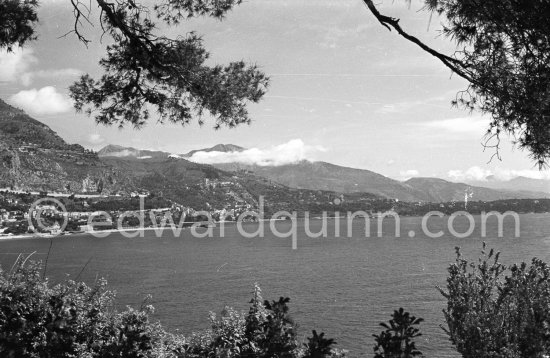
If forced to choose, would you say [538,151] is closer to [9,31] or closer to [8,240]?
[9,31]

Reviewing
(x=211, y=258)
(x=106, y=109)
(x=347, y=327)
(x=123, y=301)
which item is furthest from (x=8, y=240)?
(x=106, y=109)

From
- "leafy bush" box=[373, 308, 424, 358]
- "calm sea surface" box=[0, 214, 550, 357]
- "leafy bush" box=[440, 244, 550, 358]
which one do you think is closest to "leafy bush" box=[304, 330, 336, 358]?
"leafy bush" box=[373, 308, 424, 358]

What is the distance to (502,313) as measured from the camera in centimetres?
640

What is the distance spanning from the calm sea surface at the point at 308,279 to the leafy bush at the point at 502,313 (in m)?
22.3

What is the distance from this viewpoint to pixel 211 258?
82750 millimetres

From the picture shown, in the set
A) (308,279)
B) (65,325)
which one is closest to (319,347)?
(65,325)

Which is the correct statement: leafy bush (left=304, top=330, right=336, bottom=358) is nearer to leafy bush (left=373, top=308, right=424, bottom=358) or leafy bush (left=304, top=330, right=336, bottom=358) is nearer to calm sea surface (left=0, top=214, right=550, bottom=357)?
leafy bush (left=373, top=308, right=424, bottom=358)

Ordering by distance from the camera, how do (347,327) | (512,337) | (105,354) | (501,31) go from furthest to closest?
(347,327), (512,337), (501,31), (105,354)

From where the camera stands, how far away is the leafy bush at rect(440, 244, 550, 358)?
5895mm

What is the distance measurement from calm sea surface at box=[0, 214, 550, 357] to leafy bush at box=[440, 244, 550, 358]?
880 inches

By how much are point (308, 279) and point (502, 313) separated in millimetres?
50624

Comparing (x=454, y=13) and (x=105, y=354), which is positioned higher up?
(x=454, y=13)

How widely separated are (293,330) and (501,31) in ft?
12.5

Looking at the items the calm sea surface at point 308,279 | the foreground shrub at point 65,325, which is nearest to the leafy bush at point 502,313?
the foreground shrub at point 65,325
